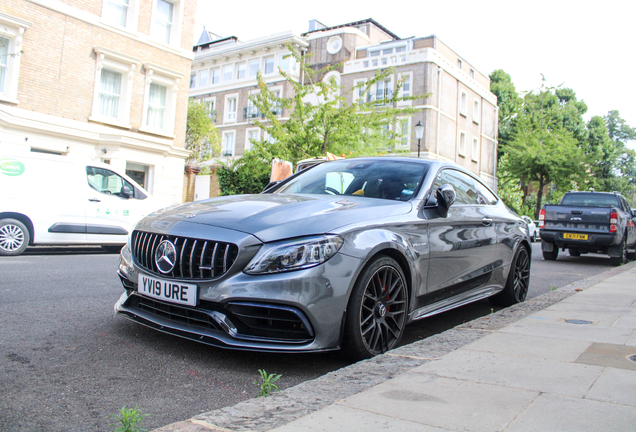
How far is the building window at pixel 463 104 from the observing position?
39250 mm

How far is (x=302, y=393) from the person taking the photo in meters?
2.43

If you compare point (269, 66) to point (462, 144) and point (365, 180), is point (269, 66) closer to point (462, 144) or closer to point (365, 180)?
point (462, 144)

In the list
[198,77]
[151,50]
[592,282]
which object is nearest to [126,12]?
[151,50]

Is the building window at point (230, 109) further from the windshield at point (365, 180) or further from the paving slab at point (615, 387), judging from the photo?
the paving slab at point (615, 387)

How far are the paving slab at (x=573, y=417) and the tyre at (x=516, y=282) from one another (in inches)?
134

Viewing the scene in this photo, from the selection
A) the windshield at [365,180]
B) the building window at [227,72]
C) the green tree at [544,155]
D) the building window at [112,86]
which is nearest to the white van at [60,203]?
the windshield at [365,180]

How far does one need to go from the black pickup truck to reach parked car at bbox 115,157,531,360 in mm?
9898

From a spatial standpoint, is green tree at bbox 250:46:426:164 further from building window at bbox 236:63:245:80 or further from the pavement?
building window at bbox 236:63:245:80

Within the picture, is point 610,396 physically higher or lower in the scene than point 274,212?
lower

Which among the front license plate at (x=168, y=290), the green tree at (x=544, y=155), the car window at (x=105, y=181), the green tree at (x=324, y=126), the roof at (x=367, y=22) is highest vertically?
the roof at (x=367, y=22)

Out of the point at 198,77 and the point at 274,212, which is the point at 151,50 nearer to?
the point at 274,212

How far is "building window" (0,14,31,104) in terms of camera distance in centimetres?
1702

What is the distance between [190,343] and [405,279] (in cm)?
154

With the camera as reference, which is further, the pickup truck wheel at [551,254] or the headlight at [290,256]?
the pickup truck wheel at [551,254]
